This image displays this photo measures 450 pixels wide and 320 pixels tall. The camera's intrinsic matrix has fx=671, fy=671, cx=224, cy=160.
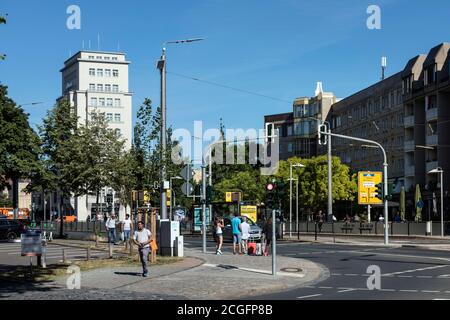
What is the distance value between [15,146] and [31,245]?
30.8 metres

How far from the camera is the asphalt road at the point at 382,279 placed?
52.4ft

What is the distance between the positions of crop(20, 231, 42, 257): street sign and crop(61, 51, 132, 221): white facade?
324ft

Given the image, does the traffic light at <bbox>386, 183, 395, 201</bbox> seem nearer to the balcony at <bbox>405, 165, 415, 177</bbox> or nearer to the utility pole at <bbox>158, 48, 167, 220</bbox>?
the utility pole at <bbox>158, 48, 167, 220</bbox>

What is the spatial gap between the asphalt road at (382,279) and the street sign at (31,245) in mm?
8832

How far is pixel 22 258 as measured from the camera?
95.0ft

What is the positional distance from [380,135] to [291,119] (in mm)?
30362

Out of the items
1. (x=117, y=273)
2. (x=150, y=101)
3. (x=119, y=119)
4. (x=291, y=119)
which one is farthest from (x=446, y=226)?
(x=119, y=119)

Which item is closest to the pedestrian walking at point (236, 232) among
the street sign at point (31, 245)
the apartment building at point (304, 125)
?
the street sign at point (31, 245)

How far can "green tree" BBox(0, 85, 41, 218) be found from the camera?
4659 centimetres

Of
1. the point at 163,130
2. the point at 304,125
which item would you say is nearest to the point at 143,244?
the point at 163,130

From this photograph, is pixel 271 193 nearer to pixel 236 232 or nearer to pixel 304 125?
pixel 236 232

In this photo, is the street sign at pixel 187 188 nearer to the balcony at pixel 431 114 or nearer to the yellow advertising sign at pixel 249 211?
the yellow advertising sign at pixel 249 211

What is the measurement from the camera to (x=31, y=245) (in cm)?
2172
